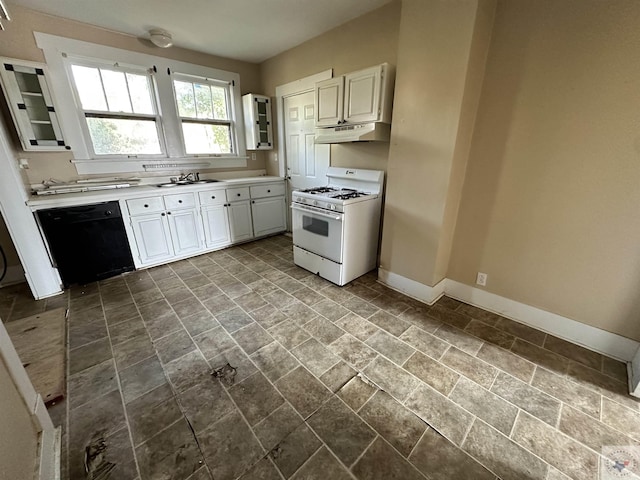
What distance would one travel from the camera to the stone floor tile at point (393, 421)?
133 cm

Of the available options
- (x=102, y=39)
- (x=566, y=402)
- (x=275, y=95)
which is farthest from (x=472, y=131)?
(x=102, y=39)

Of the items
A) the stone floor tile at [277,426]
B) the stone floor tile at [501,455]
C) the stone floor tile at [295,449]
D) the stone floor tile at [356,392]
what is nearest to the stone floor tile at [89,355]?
the stone floor tile at [277,426]

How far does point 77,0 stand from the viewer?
246 cm

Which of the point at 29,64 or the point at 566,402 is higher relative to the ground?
the point at 29,64

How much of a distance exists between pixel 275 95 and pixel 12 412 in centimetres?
433

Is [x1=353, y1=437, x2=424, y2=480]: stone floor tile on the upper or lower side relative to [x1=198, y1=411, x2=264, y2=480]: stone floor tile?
upper

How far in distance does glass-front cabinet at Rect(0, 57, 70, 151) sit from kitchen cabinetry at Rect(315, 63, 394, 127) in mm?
2897

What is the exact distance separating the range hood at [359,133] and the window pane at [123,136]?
2411 mm

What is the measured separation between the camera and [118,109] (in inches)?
128

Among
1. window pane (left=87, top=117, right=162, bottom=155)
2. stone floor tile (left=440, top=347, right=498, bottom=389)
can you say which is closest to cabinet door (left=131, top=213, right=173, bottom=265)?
window pane (left=87, top=117, right=162, bottom=155)

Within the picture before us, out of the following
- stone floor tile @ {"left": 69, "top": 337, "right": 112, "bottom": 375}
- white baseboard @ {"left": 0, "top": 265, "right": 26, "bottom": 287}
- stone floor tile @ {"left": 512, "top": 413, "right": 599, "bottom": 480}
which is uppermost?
white baseboard @ {"left": 0, "top": 265, "right": 26, "bottom": 287}

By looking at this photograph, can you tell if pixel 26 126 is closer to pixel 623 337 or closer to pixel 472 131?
pixel 472 131

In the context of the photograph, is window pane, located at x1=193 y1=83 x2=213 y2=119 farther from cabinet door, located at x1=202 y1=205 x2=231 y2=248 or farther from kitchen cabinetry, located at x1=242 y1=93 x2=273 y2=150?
cabinet door, located at x1=202 y1=205 x2=231 y2=248

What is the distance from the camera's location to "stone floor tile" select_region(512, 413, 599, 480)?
1213mm
